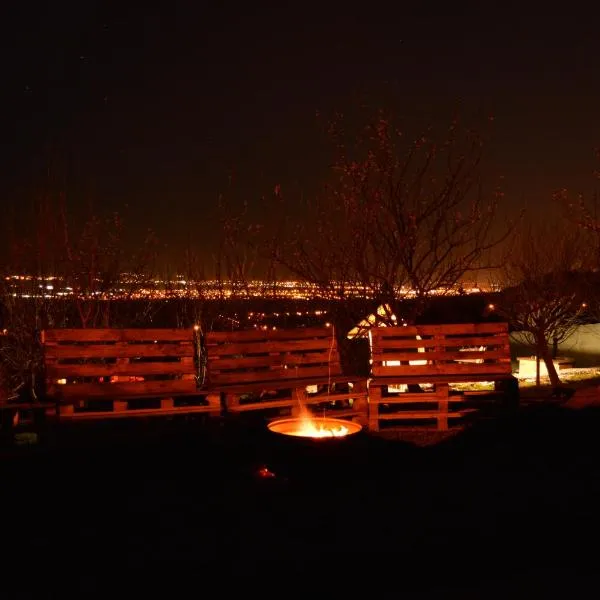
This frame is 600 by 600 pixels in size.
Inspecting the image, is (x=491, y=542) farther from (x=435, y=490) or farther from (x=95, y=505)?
(x=95, y=505)

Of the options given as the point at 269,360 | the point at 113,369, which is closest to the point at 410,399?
the point at 269,360

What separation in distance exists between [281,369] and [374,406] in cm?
92

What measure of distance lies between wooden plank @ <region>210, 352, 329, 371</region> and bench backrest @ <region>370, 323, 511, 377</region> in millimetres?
551

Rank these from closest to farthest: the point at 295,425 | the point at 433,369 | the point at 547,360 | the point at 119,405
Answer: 1. the point at 295,425
2. the point at 119,405
3. the point at 433,369
4. the point at 547,360

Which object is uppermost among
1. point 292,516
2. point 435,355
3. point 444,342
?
point 444,342

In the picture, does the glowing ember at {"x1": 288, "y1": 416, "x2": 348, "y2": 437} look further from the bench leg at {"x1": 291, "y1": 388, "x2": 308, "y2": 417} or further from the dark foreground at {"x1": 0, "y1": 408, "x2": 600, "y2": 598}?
the bench leg at {"x1": 291, "y1": 388, "x2": 308, "y2": 417}

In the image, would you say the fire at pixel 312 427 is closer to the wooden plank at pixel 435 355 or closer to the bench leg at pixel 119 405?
the bench leg at pixel 119 405

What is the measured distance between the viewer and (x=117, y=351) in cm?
597

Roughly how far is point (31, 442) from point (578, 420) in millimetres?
4663

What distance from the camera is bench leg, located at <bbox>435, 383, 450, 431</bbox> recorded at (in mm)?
6445

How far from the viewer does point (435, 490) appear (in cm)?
445

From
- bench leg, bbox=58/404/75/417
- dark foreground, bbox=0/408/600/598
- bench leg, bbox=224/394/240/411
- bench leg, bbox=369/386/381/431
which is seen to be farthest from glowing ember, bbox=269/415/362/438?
bench leg, bbox=58/404/75/417

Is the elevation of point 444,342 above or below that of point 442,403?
above

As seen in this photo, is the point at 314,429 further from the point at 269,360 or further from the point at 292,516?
the point at 269,360
